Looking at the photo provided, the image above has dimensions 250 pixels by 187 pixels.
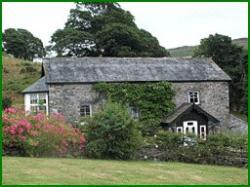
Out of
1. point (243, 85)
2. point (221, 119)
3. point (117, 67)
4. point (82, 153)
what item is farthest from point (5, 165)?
point (243, 85)

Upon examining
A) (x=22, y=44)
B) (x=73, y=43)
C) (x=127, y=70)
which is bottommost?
(x=127, y=70)

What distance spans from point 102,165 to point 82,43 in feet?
149

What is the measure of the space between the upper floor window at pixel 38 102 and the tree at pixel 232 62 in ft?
81.7

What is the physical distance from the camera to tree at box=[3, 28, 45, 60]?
7312 cm

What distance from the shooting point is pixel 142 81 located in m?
38.0

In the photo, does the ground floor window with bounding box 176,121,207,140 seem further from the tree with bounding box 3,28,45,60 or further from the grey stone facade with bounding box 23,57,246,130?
the tree with bounding box 3,28,45,60

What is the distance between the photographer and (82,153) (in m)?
24.1

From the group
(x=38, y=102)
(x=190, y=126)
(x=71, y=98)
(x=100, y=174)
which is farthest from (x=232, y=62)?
(x=100, y=174)

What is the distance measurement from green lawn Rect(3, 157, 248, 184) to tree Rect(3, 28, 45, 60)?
187ft

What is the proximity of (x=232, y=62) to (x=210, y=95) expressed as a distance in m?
16.3

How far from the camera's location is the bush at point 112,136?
23812 mm

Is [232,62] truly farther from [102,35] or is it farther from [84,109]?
[84,109]

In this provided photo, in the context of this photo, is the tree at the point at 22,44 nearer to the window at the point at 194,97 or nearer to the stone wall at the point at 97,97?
the stone wall at the point at 97,97

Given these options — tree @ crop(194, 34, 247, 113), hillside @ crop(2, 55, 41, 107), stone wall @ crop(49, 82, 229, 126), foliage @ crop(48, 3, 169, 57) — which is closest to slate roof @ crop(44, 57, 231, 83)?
stone wall @ crop(49, 82, 229, 126)
